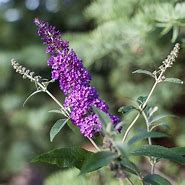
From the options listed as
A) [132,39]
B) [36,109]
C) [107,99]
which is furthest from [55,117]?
[132,39]

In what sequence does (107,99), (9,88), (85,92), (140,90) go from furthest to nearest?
(9,88)
(107,99)
(140,90)
(85,92)

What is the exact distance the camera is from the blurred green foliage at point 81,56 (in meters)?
1.20

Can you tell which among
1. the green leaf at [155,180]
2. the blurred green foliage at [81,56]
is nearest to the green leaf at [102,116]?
the green leaf at [155,180]

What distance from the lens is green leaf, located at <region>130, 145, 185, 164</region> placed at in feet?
1.75

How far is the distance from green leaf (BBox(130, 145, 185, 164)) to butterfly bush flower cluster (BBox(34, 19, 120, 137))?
51 millimetres

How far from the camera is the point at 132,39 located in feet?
3.89

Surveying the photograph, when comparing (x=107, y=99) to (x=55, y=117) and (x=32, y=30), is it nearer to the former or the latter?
(x=55, y=117)

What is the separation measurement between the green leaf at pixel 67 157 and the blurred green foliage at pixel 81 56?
567mm

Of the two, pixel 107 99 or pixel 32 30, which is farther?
pixel 32 30

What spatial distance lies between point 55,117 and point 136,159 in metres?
0.68

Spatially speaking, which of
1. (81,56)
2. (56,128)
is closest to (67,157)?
(56,128)

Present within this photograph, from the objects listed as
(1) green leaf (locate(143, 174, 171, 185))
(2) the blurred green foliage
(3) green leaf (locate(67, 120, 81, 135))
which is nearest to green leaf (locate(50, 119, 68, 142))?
(3) green leaf (locate(67, 120, 81, 135))

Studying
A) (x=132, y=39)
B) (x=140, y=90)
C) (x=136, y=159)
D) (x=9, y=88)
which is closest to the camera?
(x=132, y=39)

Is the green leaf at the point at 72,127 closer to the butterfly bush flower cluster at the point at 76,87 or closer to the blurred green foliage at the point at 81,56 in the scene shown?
the butterfly bush flower cluster at the point at 76,87
